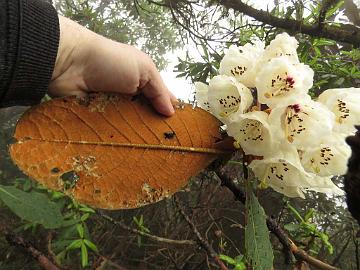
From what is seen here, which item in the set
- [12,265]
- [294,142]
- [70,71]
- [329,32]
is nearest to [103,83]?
[70,71]

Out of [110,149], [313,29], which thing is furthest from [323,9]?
[110,149]

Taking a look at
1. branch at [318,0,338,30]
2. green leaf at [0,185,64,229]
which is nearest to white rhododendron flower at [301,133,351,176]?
green leaf at [0,185,64,229]

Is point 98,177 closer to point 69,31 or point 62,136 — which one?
point 62,136

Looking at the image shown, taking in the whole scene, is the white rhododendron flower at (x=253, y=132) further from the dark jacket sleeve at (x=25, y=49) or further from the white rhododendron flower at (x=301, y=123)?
the dark jacket sleeve at (x=25, y=49)

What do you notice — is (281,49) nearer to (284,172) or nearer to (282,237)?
(284,172)

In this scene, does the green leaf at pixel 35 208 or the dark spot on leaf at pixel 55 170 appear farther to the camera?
the green leaf at pixel 35 208

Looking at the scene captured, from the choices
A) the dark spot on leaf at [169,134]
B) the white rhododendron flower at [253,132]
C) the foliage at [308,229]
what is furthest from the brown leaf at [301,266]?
the foliage at [308,229]

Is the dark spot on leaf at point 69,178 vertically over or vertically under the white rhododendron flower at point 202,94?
under
